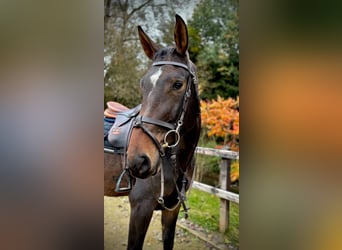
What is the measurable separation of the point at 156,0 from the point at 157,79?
0.29 metres

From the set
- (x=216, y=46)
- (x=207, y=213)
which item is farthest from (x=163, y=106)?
(x=207, y=213)

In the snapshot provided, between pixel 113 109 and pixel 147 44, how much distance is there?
0.27 m

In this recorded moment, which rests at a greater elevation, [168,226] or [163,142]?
[163,142]

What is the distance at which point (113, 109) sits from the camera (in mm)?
1080

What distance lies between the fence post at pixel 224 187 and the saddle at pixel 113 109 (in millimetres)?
447

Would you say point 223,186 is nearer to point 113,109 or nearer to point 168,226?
point 168,226

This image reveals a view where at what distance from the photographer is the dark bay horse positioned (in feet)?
3.53

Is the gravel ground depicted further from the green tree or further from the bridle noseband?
the green tree
